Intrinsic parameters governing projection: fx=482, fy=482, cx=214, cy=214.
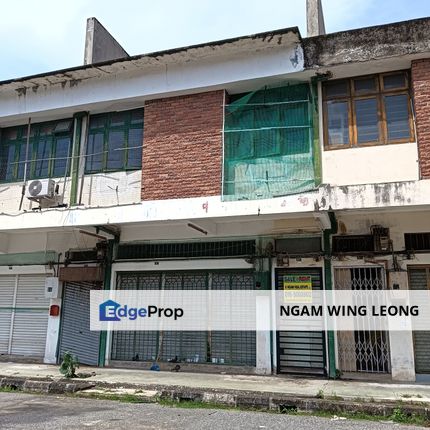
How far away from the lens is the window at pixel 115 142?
35.4 feet

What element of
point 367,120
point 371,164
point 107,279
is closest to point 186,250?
point 107,279

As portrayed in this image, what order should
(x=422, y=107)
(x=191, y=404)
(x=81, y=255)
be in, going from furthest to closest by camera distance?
(x=81, y=255), (x=422, y=107), (x=191, y=404)

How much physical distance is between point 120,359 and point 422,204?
699cm

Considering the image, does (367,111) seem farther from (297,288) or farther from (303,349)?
(303,349)

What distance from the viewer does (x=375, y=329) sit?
910 cm

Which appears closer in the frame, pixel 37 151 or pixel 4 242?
pixel 37 151

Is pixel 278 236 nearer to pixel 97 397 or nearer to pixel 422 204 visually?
pixel 422 204

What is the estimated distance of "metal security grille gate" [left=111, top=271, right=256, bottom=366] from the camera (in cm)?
A: 988

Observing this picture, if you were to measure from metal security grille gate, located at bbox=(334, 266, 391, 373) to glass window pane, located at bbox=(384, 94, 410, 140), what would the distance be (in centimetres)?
256

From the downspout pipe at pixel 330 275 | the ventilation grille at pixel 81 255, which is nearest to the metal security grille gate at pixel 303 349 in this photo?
the downspout pipe at pixel 330 275

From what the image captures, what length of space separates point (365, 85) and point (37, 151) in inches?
305

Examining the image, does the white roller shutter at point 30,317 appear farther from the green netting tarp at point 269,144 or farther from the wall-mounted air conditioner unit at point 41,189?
the green netting tarp at point 269,144

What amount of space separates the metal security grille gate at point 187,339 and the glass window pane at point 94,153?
8.43 feet

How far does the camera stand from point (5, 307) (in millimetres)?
12078
